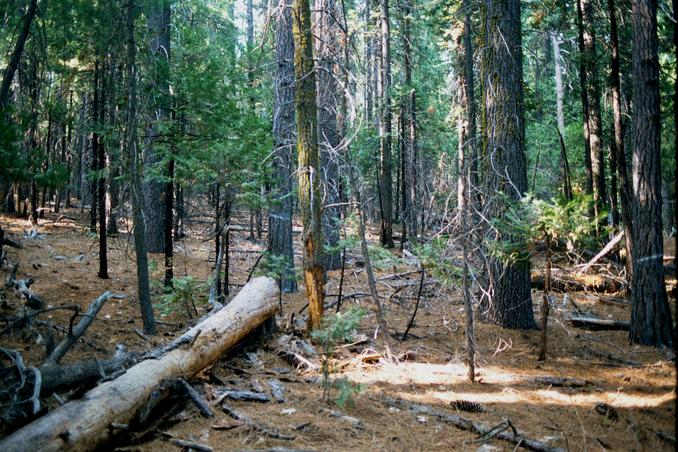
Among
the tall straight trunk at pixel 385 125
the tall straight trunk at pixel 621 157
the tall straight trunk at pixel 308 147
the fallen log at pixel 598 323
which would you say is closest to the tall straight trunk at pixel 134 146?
the tall straight trunk at pixel 308 147

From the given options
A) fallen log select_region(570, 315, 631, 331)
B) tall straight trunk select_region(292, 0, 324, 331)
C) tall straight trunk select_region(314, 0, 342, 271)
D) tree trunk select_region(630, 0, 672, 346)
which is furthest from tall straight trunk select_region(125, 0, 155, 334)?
fallen log select_region(570, 315, 631, 331)

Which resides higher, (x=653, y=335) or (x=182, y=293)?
(x=182, y=293)

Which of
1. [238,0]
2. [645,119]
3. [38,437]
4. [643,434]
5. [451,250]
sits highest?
[238,0]

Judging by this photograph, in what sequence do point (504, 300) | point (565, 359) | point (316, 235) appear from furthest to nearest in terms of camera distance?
point (504, 300) < point (565, 359) < point (316, 235)

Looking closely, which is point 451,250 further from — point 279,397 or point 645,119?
point 645,119

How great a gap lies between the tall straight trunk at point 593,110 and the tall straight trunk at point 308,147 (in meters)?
9.28

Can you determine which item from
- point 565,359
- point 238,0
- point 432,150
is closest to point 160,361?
point 565,359

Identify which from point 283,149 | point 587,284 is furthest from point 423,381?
point 587,284

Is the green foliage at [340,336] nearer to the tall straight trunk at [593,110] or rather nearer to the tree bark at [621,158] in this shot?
the tree bark at [621,158]

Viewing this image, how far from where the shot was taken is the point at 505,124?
916 centimetres

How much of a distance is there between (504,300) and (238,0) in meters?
41.7

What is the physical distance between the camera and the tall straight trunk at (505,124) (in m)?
9.16

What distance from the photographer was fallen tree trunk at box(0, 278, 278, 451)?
379cm

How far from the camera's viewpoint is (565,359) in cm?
827
